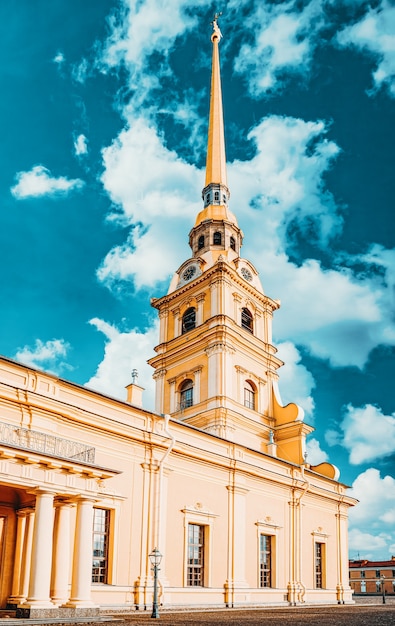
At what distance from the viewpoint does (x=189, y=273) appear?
3753cm

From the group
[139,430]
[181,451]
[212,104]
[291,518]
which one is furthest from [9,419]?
[212,104]

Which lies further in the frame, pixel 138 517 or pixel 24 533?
pixel 138 517

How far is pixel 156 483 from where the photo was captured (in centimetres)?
2172

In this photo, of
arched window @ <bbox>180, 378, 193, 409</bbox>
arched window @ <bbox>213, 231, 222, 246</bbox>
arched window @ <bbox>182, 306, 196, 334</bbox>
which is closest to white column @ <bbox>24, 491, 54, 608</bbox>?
arched window @ <bbox>180, 378, 193, 409</bbox>

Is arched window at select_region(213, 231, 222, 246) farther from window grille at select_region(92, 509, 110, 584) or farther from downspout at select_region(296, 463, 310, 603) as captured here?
window grille at select_region(92, 509, 110, 584)

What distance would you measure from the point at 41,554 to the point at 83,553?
1605mm

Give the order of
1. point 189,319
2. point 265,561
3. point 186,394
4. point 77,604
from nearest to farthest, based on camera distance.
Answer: point 77,604 → point 265,561 → point 186,394 → point 189,319

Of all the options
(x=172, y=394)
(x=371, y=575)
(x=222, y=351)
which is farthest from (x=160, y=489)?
(x=371, y=575)

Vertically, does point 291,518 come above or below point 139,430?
below

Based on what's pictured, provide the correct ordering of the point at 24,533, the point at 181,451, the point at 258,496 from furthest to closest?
the point at 258,496 → the point at 181,451 → the point at 24,533

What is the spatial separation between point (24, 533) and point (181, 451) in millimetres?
7378

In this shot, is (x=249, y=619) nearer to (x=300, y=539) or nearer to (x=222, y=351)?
(x=300, y=539)

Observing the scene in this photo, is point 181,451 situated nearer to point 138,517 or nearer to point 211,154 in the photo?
point 138,517

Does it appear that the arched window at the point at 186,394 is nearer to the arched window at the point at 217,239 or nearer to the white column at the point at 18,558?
the arched window at the point at 217,239
